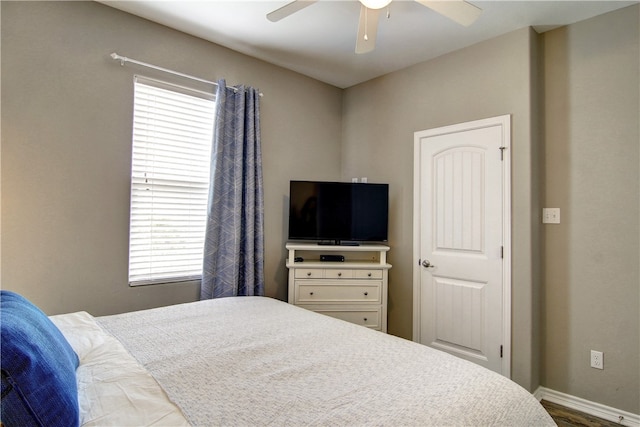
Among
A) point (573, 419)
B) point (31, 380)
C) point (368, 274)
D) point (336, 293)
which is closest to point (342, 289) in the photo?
point (336, 293)

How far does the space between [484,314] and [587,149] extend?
4.61 feet

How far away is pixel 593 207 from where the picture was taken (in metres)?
2.51

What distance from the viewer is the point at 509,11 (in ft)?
8.21

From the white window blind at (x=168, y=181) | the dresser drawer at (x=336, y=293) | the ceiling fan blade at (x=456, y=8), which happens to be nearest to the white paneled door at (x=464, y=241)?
the dresser drawer at (x=336, y=293)

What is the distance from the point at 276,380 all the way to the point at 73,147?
2.11 meters

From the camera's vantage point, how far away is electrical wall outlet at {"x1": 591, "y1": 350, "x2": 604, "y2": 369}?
8.05ft

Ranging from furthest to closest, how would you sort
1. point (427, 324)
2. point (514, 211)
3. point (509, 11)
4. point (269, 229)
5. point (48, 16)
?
point (269, 229), point (427, 324), point (514, 211), point (509, 11), point (48, 16)

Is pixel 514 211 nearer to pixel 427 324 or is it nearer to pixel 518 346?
pixel 518 346

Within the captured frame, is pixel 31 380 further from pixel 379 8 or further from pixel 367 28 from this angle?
pixel 367 28

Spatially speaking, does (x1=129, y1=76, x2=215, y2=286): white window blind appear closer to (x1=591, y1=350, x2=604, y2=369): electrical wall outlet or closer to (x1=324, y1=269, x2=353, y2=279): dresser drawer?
(x1=324, y1=269, x2=353, y2=279): dresser drawer

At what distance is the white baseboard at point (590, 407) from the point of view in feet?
7.66

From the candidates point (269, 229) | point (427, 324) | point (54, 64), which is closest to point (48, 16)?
point (54, 64)

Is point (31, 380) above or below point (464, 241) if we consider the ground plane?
below

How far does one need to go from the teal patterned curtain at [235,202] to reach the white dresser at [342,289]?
1.11ft
